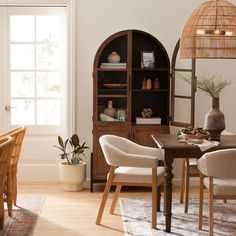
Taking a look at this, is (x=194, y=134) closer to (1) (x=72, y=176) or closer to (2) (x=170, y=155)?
(2) (x=170, y=155)

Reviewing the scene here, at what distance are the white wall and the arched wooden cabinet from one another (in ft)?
0.41

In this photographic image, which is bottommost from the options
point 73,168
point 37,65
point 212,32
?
point 73,168

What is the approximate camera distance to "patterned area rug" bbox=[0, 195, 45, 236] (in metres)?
4.75

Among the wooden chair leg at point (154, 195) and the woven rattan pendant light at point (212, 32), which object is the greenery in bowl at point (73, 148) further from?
the woven rattan pendant light at point (212, 32)

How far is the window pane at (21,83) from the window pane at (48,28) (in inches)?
17.7

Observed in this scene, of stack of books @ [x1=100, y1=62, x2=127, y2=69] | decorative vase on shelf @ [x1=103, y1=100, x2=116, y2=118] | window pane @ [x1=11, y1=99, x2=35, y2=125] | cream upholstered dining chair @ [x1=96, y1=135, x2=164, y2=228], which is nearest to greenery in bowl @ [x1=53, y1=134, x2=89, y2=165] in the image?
decorative vase on shelf @ [x1=103, y1=100, x2=116, y2=118]

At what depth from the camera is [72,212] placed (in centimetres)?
546

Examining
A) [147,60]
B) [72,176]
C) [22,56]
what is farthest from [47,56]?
[72,176]

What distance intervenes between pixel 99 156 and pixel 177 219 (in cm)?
151

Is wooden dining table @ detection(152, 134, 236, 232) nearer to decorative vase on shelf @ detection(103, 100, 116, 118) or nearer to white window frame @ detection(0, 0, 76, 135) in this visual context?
decorative vase on shelf @ detection(103, 100, 116, 118)

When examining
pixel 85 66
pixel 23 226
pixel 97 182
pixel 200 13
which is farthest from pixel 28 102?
pixel 200 13

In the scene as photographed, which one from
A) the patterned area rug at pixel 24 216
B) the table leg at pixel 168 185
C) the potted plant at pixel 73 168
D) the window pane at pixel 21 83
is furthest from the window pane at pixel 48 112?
the table leg at pixel 168 185

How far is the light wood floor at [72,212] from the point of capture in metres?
4.83

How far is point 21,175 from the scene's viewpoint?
271 inches
